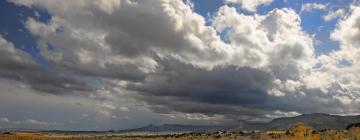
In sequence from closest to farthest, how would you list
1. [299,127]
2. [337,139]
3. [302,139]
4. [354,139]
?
[299,127]
[302,139]
[354,139]
[337,139]

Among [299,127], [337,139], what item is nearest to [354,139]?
[337,139]

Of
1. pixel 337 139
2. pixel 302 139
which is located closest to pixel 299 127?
pixel 302 139

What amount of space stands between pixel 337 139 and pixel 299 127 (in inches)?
2383

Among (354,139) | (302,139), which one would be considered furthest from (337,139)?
(302,139)

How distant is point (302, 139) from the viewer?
306ft

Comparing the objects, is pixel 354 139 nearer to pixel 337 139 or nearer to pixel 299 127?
pixel 337 139

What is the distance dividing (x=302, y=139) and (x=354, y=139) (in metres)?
27.6

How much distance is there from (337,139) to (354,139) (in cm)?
2252

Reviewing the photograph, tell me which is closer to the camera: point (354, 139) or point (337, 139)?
point (354, 139)

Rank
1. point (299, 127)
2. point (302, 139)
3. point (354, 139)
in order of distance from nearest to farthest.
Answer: point (299, 127), point (302, 139), point (354, 139)

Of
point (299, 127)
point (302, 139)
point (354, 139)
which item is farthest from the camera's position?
point (354, 139)

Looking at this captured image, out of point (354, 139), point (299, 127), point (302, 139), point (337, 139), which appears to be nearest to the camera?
point (299, 127)

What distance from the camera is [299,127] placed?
3206 inches

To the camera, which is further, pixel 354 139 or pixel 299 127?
pixel 354 139
